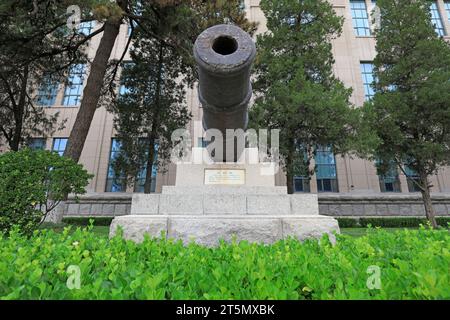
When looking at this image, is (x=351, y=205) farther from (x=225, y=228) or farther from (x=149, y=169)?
(x=225, y=228)

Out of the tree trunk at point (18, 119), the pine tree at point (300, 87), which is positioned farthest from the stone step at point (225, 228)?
the tree trunk at point (18, 119)

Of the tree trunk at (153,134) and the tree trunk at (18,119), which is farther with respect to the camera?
the tree trunk at (153,134)

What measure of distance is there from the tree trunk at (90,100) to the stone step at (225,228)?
5.40 m

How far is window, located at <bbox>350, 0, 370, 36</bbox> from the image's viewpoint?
67.4ft

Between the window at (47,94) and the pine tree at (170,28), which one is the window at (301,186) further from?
the window at (47,94)

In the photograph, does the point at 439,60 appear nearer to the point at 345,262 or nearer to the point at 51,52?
the point at 345,262

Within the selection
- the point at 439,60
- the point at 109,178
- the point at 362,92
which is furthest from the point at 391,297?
the point at 362,92

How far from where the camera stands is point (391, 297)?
41.1 inches

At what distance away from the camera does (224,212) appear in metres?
4.05

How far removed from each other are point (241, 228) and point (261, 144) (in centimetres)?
804

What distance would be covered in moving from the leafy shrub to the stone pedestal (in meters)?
2.00

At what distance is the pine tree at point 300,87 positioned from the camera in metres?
10.7

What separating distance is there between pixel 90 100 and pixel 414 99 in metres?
13.8

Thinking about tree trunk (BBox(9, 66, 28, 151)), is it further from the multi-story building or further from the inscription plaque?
the inscription plaque
